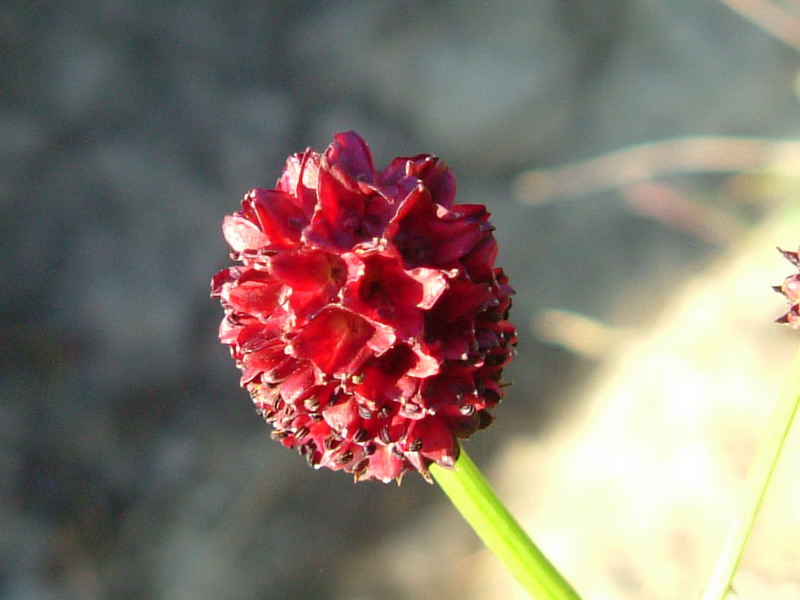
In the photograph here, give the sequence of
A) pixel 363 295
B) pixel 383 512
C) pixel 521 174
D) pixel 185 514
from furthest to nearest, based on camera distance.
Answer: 1. pixel 521 174
2. pixel 383 512
3. pixel 185 514
4. pixel 363 295

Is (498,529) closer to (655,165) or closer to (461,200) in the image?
(461,200)

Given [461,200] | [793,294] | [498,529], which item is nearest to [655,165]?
[461,200]

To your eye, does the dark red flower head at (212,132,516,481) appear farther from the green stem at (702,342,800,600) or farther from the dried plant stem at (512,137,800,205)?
the dried plant stem at (512,137,800,205)

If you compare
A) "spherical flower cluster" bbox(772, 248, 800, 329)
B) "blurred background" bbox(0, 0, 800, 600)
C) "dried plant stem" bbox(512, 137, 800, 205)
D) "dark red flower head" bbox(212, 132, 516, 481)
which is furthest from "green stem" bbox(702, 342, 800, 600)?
"dried plant stem" bbox(512, 137, 800, 205)

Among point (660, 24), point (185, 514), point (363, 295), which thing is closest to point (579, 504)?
point (185, 514)

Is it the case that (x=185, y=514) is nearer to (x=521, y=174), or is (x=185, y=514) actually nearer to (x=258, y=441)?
(x=258, y=441)

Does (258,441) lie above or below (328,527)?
above

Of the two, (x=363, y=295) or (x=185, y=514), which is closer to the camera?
(x=363, y=295)

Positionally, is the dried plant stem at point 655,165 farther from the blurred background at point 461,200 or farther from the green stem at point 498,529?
the green stem at point 498,529
